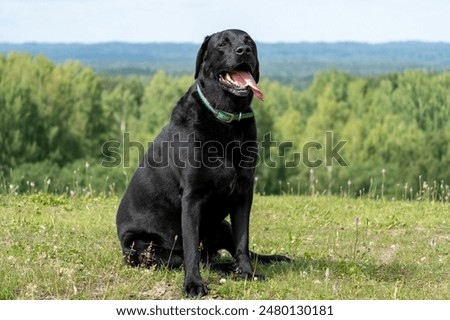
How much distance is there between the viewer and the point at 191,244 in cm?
592

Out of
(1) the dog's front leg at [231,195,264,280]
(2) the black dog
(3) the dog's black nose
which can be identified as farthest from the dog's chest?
(3) the dog's black nose

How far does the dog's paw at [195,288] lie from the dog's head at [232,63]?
62.4 inches

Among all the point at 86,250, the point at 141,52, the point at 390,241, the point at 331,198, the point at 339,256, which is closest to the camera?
the point at 86,250

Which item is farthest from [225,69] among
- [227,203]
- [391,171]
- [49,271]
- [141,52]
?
[141,52]

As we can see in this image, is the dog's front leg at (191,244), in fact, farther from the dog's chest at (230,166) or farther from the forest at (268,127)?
the forest at (268,127)

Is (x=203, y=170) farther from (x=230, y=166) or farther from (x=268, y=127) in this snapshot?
(x=268, y=127)

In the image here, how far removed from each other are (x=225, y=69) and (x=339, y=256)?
2600 millimetres

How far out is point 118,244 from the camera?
7.50 meters

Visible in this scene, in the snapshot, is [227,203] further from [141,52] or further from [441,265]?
[141,52]

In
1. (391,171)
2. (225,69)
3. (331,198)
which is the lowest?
(391,171)

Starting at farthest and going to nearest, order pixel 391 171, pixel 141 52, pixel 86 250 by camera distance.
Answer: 1. pixel 141 52
2. pixel 391 171
3. pixel 86 250

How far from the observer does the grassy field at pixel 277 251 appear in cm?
589

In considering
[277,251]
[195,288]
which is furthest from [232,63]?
[277,251]

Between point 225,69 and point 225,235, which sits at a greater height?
point 225,69
